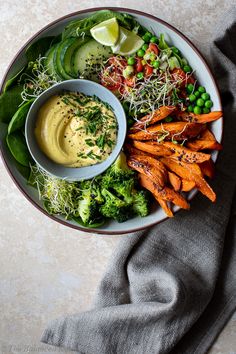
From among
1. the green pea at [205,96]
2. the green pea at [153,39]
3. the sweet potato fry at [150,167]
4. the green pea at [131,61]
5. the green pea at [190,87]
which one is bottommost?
the sweet potato fry at [150,167]

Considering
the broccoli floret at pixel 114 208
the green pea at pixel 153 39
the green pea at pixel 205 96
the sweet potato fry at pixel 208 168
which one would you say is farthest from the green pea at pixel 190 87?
the broccoli floret at pixel 114 208

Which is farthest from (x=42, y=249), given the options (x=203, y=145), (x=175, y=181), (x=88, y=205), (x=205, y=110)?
(x=205, y=110)

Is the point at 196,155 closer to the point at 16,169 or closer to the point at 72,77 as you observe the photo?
the point at 72,77

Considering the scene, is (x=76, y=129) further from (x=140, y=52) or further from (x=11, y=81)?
(x=140, y=52)

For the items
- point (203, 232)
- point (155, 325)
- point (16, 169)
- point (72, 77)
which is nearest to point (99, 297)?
point (155, 325)

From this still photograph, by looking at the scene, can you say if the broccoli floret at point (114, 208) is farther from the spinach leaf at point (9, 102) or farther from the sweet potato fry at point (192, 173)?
the spinach leaf at point (9, 102)
